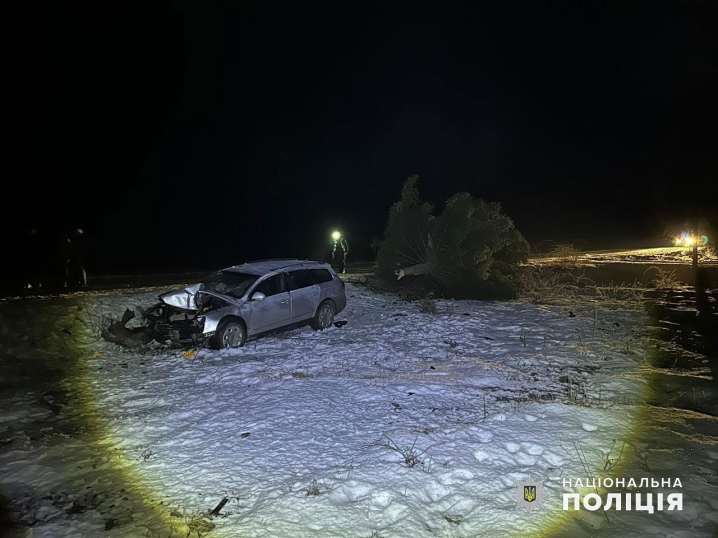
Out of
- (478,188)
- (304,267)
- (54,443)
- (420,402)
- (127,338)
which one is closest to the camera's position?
(54,443)

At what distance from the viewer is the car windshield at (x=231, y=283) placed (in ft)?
32.6

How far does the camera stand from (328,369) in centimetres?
833

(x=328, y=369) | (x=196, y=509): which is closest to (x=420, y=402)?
(x=328, y=369)

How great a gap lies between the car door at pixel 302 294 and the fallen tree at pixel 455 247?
6.11m

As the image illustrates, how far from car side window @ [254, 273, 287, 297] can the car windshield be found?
0.68 feet

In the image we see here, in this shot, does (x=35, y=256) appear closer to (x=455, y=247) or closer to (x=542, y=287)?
(x=455, y=247)

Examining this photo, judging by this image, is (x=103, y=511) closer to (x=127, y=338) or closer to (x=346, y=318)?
(x=127, y=338)

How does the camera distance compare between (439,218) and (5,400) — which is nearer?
(5,400)

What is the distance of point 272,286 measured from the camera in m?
10.3

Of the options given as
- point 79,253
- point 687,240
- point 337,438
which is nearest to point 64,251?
point 79,253

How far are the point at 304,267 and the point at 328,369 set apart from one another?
3524 mm

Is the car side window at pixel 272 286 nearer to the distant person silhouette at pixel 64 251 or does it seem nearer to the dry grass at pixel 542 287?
the distant person silhouette at pixel 64 251

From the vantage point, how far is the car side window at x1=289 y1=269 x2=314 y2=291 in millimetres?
10750

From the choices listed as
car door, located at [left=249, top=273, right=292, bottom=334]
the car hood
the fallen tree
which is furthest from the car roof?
the fallen tree
